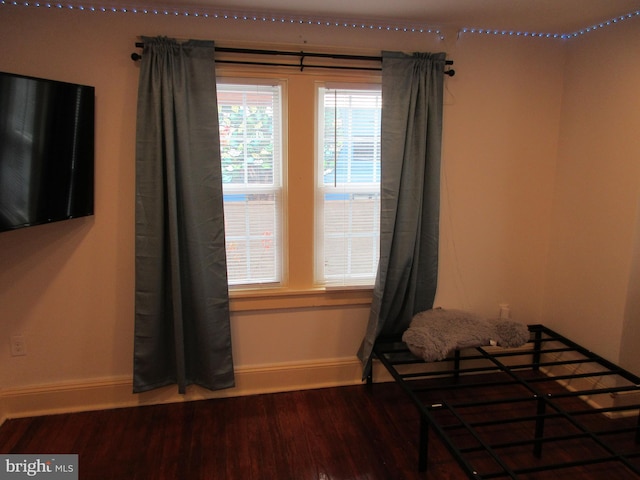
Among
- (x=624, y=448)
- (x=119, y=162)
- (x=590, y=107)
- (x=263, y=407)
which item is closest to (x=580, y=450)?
(x=624, y=448)

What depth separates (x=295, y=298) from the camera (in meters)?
2.73

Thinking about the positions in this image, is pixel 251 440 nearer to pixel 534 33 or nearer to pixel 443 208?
pixel 443 208

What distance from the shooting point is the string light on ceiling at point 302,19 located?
7.39ft

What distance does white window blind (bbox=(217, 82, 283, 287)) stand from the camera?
8.20ft

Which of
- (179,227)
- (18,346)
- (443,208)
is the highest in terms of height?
(443,208)

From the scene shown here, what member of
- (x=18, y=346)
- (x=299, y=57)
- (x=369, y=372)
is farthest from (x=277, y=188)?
(x=18, y=346)

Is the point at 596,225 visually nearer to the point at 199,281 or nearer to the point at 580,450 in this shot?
the point at 580,450

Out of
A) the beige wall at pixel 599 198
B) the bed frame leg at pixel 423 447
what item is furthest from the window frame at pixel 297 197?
the beige wall at pixel 599 198

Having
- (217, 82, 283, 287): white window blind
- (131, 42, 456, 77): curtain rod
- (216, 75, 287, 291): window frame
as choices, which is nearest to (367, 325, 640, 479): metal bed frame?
(216, 75, 287, 291): window frame

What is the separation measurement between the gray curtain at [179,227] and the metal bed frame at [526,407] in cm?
109

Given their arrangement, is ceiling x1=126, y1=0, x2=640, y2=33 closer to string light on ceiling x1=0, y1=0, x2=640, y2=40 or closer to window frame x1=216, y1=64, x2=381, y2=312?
string light on ceiling x1=0, y1=0, x2=640, y2=40

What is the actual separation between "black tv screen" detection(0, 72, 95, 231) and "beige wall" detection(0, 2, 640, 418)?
0.39 feet

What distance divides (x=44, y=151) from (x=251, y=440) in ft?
5.89

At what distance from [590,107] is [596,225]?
73 cm
